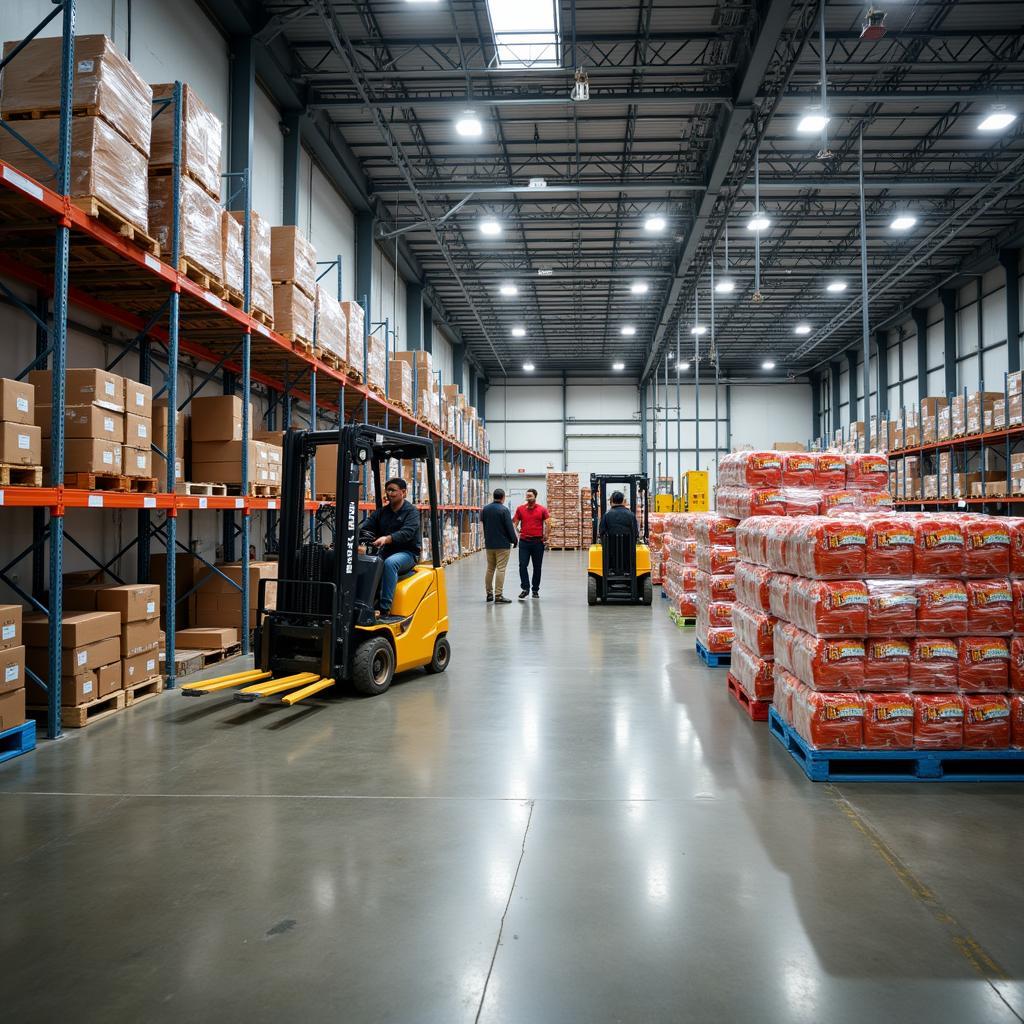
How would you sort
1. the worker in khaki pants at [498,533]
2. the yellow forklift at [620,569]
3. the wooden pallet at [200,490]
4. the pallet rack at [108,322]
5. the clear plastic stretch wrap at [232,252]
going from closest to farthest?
the pallet rack at [108,322], the wooden pallet at [200,490], the clear plastic stretch wrap at [232,252], the worker in khaki pants at [498,533], the yellow forklift at [620,569]

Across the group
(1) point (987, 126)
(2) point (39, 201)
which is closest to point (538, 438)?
(1) point (987, 126)

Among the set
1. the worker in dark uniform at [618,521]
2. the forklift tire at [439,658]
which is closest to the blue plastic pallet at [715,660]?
the forklift tire at [439,658]

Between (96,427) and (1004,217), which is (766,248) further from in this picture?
(96,427)

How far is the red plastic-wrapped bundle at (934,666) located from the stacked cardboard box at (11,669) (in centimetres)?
529

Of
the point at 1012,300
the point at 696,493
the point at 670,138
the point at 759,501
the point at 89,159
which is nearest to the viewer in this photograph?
the point at 89,159

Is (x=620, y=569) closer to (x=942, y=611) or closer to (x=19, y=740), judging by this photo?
(x=942, y=611)

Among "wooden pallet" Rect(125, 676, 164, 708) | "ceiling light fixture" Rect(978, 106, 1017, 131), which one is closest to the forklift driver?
"wooden pallet" Rect(125, 676, 164, 708)

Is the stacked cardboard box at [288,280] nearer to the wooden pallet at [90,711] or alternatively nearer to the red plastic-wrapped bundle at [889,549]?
the wooden pallet at [90,711]

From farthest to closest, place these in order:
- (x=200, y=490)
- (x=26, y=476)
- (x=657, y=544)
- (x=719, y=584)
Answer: (x=657, y=544)
(x=719, y=584)
(x=200, y=490)
(x=26, y=476)

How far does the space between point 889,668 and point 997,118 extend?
1194 centimetres

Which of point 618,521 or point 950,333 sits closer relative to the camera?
point 618,521

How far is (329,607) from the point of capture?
591 centimetres

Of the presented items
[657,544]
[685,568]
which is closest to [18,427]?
[685,568]

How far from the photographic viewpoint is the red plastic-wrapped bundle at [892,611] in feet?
13.4
